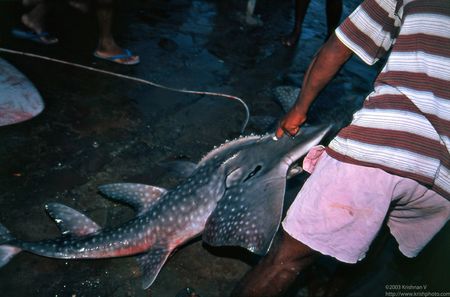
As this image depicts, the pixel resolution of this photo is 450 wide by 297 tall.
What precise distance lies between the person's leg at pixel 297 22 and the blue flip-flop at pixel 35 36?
4.13 metres

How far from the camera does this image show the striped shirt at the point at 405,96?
5.61 feet

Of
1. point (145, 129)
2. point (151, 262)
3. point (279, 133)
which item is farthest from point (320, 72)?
point (145, 129)

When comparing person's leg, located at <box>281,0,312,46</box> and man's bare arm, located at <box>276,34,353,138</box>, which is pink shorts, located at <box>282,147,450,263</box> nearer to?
Answer: man's bare arm, located at <box>276,34,353,138</box>

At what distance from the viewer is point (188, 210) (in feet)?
8.69

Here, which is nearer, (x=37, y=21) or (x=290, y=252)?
(x=290, y=252)

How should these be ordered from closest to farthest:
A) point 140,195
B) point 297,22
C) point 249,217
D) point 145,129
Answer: point 249,217 → point 140,195 → point 145,129 → point 297,22

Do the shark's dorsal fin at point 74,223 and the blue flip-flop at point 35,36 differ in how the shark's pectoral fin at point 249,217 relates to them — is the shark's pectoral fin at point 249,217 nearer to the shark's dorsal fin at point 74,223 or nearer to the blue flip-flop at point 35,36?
the shark's dorsal fin at point 74,223

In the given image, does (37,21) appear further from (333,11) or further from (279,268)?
(333,11)

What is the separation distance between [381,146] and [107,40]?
4.27 meters

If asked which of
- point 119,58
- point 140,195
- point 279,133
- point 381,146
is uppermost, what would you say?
point 381,146

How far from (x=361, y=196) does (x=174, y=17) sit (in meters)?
5.81

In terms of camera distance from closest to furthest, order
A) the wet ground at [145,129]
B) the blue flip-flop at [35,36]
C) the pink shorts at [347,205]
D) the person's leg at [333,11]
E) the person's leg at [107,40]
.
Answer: the pink shorts at [347,205]
the wet ground at [145,129]
the person's leg at [107,40]
the blue flip-flop at [35,36]
the person's leg at [333,11]

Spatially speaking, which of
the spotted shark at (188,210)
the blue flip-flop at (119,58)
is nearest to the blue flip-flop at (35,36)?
the blue flip-flop at (119,58)

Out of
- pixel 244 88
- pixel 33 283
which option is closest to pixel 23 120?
pixel 33 283
